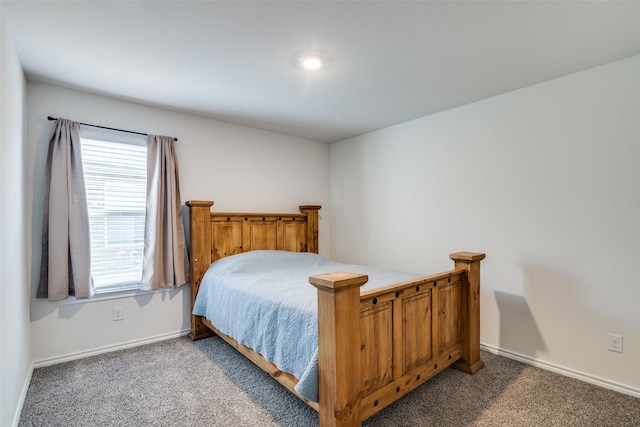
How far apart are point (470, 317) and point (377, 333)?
1.04m

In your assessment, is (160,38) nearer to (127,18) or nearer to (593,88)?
(127,18)

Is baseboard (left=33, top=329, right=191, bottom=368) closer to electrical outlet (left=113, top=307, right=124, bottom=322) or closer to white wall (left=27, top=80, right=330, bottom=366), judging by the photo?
white wall (left=27, top=80, right=330, bottom=366)

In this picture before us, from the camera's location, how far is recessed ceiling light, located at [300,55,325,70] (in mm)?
2072

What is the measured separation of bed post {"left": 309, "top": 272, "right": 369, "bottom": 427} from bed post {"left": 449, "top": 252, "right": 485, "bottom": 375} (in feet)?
3.96

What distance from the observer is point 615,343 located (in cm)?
216

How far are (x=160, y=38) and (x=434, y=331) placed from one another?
2.57 meters

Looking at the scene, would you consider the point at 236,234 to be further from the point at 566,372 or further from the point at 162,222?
the point at 566,372

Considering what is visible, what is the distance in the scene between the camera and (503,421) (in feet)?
5.90

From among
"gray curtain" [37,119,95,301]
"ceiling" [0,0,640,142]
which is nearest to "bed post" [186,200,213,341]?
"gray curtain" [37,119,95,301]

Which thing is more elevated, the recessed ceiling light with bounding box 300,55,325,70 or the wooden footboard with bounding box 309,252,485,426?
the recessed ceiling light with bounding box 300,55,325,70

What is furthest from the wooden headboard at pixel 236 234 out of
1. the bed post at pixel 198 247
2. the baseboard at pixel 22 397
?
the baseboard at pixel 22 397

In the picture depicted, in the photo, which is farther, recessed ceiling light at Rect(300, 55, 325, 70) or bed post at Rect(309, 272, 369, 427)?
recessed ceiling light at Rect(300, 55, 325, 70)

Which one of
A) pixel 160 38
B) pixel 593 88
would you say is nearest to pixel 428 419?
pixel 593 88

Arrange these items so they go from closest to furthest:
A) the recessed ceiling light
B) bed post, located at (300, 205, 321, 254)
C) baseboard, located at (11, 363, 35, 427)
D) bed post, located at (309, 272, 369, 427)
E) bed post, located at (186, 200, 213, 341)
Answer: bed post, located at (309, 272, 369, 427) < baseboard, located at (11, 363, 35, 427) < the recessed ceiling light < bed post, located at (186, 200, 213, 341) < bed post, located at (300, 205, 321, 254)
